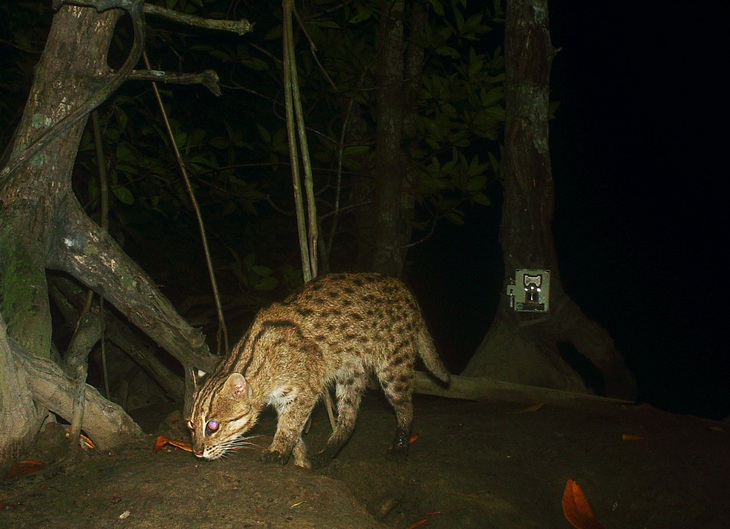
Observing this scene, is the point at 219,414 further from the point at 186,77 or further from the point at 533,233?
→ the point at 533,233

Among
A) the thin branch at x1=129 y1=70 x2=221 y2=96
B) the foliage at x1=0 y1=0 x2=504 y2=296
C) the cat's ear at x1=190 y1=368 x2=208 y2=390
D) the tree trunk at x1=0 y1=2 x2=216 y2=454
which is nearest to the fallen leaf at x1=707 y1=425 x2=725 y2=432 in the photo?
the foliage at x1=0 y1=0 x2=504 y2=296

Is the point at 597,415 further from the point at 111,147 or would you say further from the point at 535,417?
the point at 111,147

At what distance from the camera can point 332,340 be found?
15.9 feet

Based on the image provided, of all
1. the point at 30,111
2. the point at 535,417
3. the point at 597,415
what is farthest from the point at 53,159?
the point at 597,415

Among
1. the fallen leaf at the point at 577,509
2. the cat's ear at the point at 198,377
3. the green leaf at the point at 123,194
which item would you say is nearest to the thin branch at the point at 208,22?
the green leaf at the point at 123,194

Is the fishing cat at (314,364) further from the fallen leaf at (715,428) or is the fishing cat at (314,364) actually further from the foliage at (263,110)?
the fallen leaf at (715,428)

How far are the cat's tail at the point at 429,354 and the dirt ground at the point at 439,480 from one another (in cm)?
33

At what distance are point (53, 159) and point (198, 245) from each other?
5156 mm

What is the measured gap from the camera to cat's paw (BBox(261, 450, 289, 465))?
437 centimetres

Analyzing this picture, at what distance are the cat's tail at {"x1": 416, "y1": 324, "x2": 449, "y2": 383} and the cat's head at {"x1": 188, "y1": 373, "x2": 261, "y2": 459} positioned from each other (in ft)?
4.89

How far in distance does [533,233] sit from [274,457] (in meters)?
3.08

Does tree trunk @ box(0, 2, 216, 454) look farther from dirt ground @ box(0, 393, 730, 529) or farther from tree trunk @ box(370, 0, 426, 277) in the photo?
tree trunk @ box(370, 0, 426, 277)

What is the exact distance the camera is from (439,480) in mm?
4367

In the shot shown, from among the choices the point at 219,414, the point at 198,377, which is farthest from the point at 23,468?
the point at 198,377
